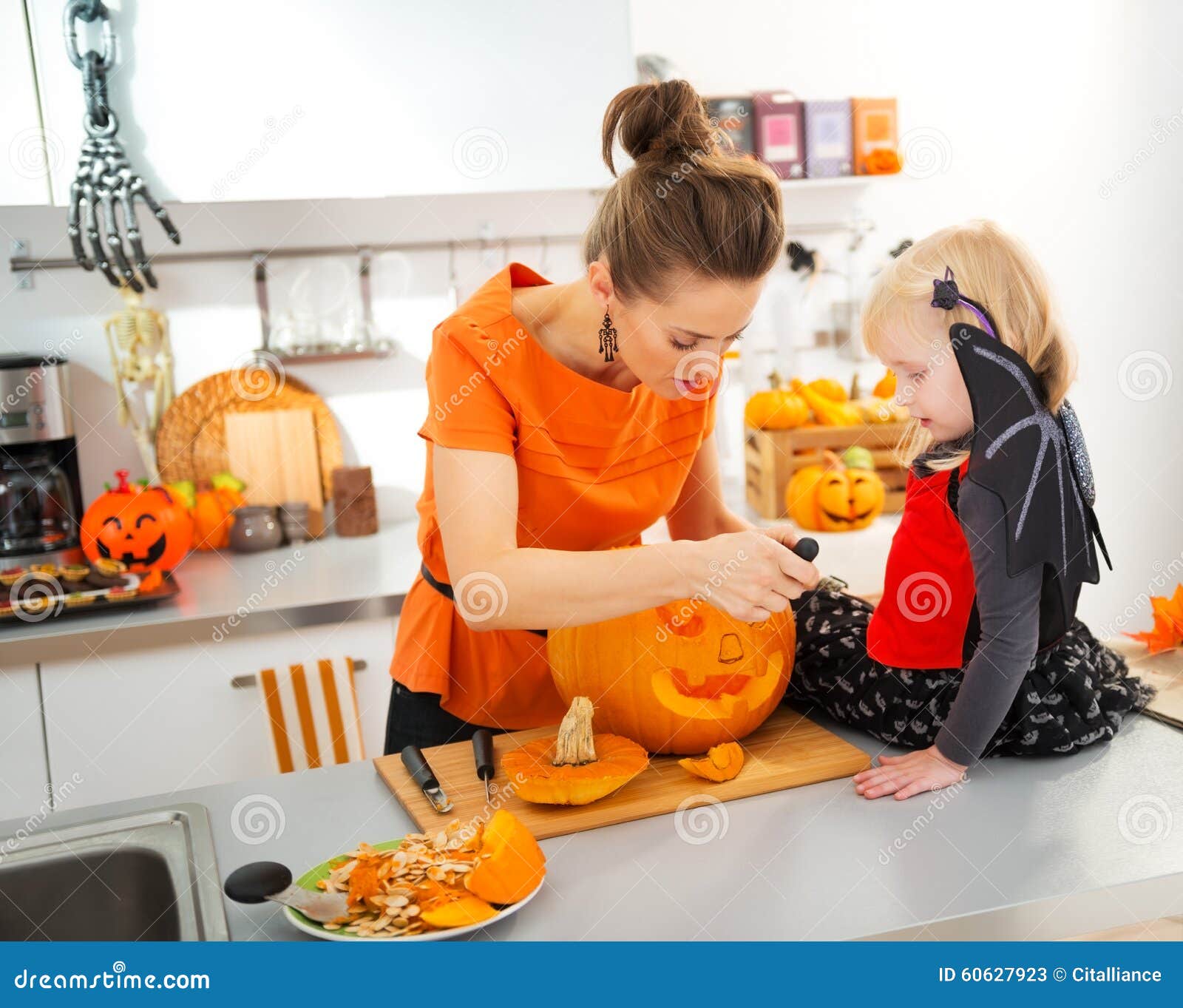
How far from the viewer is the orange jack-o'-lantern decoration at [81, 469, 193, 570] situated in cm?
212

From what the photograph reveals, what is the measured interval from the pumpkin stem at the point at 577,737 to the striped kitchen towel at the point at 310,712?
41.1 inches

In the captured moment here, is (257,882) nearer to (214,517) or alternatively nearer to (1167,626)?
(1167,626)

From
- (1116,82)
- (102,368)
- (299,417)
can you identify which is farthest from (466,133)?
(1116,82)

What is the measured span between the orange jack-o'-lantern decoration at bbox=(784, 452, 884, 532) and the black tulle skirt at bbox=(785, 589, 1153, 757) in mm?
1207

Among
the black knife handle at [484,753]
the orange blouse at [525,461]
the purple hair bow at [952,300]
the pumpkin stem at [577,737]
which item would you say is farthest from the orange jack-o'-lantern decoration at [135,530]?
the purple hair bow at [952,300]

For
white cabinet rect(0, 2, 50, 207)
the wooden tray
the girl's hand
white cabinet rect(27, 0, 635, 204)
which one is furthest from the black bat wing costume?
white cabinet rect(0, 2, 50, 207)

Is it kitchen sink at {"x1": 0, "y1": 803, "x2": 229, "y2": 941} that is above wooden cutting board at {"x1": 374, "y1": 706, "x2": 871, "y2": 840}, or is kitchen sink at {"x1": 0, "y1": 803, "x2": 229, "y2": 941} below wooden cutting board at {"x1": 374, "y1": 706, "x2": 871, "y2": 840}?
below

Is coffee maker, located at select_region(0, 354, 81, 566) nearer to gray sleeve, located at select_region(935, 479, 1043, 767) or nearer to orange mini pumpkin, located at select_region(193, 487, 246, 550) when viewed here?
orange mini pumpkin, located at select_region(193, 487, 246, 550)

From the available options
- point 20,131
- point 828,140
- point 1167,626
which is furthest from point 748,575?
point 828,140

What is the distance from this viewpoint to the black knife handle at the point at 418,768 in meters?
1.06

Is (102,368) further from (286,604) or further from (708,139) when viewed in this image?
(708,139)

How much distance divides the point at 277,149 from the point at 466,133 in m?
0.35

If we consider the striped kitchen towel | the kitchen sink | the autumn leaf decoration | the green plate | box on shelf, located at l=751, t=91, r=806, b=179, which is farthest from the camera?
box on shelf, located at l=751, t=91, r=806, b=179
